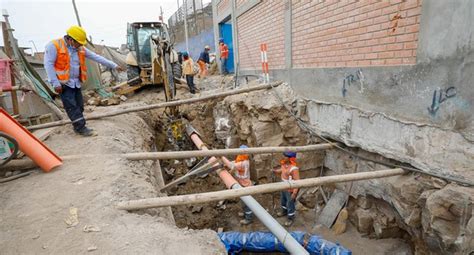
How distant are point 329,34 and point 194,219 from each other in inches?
172

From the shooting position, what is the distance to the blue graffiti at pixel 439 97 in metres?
2.73

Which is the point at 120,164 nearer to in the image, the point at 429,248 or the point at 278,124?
the point at 278,124

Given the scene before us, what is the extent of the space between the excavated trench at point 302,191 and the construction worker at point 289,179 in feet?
0.67

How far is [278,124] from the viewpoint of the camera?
5.61 m

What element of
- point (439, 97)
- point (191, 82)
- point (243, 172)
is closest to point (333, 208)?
point (243, 172)

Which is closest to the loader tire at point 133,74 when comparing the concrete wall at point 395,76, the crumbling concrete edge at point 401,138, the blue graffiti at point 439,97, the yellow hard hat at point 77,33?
the yellow hard hat at point 77,33

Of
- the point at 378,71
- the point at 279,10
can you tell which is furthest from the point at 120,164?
Answer: the point at 279,10

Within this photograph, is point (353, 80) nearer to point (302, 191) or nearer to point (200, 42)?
point (302, 191)

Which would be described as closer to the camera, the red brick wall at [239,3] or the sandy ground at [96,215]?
the sandy ground at [96,215]

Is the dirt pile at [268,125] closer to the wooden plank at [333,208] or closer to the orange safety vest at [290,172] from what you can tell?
the orange safety vest at [290,172]

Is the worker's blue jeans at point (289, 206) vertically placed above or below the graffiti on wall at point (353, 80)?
below

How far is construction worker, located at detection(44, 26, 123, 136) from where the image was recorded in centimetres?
407

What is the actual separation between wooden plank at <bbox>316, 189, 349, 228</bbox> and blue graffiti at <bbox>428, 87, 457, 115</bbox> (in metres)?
2.13

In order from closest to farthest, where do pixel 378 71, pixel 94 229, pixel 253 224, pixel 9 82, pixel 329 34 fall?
pixel 94 229 < pixel 378 71 < pixel 329 34 < pixel 9 82 < pixel 253 224
